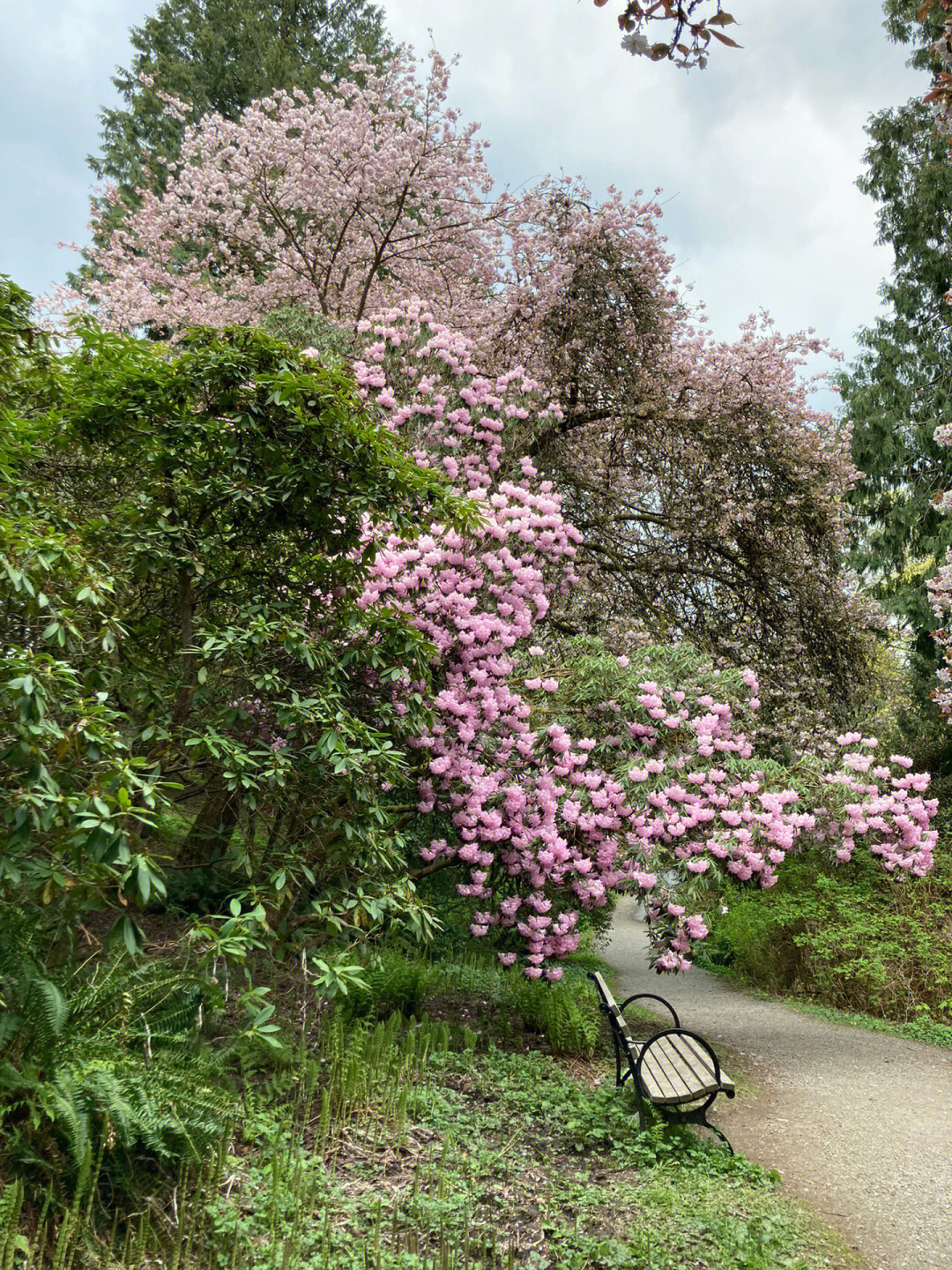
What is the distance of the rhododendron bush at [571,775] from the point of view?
5.51 m

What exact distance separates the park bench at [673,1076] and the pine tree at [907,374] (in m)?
10.4

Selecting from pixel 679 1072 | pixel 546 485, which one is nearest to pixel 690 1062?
pixel 679 1072

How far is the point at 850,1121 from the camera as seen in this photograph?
535cm

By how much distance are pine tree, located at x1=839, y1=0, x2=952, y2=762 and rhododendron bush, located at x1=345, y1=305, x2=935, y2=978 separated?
27.8ft

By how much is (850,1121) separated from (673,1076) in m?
1.61

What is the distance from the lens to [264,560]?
4.48m

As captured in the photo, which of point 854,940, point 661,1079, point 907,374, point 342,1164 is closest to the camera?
point 342,1164

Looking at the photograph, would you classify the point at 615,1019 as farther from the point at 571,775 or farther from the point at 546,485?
the point at 546,485

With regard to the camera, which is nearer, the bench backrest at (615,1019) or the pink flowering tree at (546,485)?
the bench backrest at (615,1019)

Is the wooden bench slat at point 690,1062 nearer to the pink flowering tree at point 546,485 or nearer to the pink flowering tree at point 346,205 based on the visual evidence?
the pink flowering tree at point 546,485

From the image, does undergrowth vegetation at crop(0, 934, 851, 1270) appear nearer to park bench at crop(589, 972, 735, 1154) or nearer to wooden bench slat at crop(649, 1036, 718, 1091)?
park bench at crop(589, 972, 735, 1154)

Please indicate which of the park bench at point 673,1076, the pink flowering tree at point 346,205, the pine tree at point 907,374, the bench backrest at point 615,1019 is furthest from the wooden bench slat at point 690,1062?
the pine tree at point 907,374

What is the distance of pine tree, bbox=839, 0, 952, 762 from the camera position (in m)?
14.0

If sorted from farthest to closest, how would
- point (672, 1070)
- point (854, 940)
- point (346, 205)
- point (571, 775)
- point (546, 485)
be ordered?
1. point (346, 205)
2. point (854, 940)
3. point (546, 485)
4. point (571, 775)
5. point (672, 1070)
